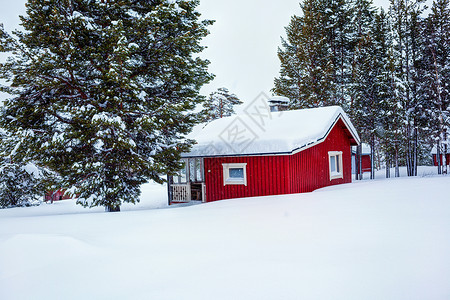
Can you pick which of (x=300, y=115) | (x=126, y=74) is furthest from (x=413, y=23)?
(x=126, y=74)

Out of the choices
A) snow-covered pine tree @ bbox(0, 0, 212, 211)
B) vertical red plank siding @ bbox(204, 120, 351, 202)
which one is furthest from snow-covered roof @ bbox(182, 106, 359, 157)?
snow-covered pine tree @ bbox(0, 0, 212, 211)

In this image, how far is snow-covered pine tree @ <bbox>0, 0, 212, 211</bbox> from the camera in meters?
9.75

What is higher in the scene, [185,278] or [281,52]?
[281,52]

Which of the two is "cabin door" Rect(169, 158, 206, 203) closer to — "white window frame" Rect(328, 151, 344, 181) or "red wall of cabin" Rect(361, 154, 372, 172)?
"white window frame" Rect(328, 151, 344, 181)

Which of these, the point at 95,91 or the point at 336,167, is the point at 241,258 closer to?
the point at 95,91

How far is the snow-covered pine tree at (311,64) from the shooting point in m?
24.8

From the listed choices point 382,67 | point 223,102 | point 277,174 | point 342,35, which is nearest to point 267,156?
point 277,174

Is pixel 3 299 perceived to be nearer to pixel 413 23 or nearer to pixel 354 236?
pixel 354 236

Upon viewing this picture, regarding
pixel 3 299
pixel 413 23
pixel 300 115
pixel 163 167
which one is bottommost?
pixel 3 299

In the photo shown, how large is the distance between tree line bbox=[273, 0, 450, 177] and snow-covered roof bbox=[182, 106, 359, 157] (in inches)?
289

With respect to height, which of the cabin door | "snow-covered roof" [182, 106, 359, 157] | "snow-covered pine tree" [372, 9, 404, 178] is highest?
"snow-covered pine tree" [372, 9, 404, 178]

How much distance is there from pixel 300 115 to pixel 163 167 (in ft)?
29.3

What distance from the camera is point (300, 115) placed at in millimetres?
16266

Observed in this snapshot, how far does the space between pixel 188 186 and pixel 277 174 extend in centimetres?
530
